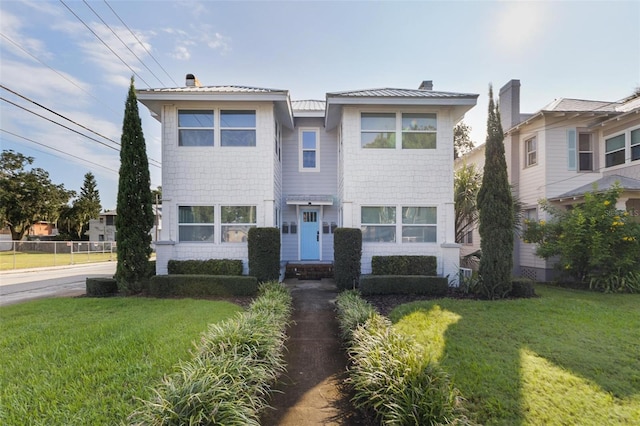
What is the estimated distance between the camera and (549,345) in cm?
461

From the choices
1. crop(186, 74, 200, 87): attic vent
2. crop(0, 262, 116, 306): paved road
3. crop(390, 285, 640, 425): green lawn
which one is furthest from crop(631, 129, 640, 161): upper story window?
crop(0, 262, 116, 306): paved road

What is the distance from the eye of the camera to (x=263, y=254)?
877 cm

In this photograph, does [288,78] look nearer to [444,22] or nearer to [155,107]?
[155,107]

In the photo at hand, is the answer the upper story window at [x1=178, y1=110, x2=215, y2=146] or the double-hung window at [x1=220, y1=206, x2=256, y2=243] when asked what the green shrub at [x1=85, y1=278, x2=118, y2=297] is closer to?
the double-hung window at [x1=220, y1=206, x2=256, y2=243]

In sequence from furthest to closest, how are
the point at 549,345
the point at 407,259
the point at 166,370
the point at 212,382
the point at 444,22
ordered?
the point at 407,259 → the point at 444,22 → the point at 549,345 → the point at 166,370 → the point at 212,382

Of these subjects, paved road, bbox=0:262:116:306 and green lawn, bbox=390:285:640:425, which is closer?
green lawn, bbox=390:285:640:425

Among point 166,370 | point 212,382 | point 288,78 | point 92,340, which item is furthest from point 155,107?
→ point 212,382

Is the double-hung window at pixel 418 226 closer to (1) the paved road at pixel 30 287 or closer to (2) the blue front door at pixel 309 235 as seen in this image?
(2) the blue front door at pixel 309 235

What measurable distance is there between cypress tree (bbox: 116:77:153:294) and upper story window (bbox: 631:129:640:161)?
54.8 feet

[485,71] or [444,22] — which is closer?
[444,22]

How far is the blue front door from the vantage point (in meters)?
12.1

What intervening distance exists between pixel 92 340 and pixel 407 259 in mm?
8009

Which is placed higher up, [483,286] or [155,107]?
[155,107]

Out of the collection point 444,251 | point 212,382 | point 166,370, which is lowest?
point 166,370
